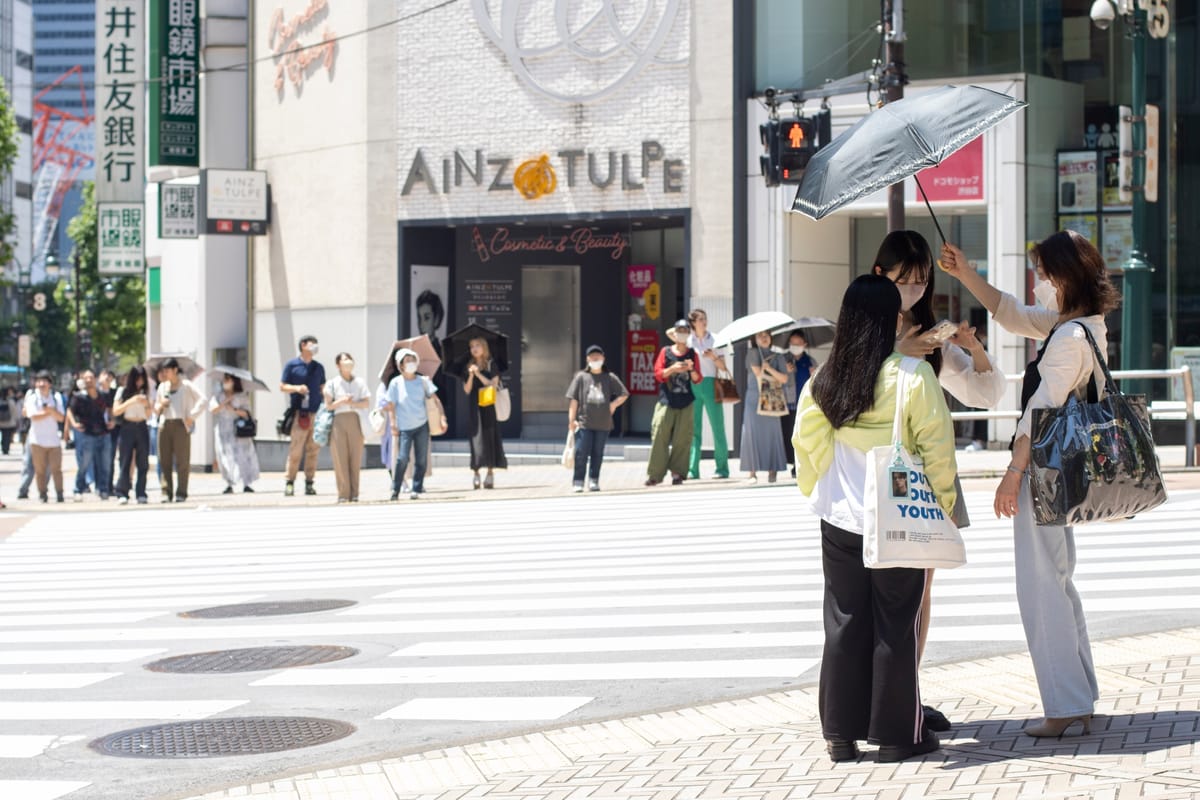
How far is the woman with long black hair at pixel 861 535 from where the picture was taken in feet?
19.4

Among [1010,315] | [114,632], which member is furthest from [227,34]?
[1010,315]

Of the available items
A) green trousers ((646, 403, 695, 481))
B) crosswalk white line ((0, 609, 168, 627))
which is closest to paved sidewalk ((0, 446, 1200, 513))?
green trousers ((646, 403, 695, 481))

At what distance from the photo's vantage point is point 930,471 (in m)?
5.93

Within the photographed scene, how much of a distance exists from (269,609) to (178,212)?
22423 millimetres

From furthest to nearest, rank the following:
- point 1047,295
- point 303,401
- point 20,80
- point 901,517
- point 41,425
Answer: point 20,80, point 41,425, point 303,401, point 1047,295, point 901,517

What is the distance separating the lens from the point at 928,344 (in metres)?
6.13

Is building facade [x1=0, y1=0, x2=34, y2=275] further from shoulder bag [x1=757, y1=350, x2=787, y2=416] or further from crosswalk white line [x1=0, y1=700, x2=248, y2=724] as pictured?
crosswalk white line [x1=0, y1=700, x2=248, y2=724]

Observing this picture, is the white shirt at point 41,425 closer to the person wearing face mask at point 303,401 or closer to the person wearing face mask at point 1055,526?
the person wearing face mask at point 303,401

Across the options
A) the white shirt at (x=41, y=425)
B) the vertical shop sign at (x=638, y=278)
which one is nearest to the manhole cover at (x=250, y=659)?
the white shirt at (x=41, y=425)

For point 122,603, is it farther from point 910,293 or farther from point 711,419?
point 711,419

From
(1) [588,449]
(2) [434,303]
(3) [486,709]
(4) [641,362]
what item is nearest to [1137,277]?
(1) [588,449]

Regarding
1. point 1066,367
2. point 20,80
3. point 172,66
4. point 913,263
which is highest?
point 20,80

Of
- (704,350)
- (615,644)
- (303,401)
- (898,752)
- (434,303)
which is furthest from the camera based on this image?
(434,303)

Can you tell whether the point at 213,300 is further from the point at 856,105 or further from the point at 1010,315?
the point at 1010,315
